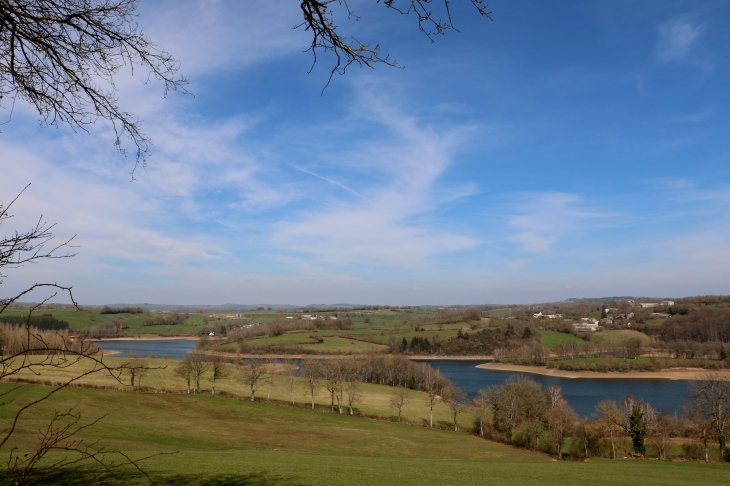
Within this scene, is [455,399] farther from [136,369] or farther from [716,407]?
[136,369]

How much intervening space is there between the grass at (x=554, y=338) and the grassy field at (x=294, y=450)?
249 feet

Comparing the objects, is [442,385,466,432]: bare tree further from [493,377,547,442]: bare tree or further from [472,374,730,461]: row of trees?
[493,377,547,442]: bare tree

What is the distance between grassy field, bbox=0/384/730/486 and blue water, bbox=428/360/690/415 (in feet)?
80.5

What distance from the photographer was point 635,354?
279 feet

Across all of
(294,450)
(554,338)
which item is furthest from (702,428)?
(554,338)

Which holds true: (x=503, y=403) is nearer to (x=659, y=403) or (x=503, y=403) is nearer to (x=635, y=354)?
(x=659, y=403)

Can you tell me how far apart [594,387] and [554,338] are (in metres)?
48.3

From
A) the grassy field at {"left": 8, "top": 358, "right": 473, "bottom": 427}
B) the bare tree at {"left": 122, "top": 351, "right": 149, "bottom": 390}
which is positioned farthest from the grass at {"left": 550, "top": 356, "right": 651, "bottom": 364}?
the bare tree at {"left": 122, "top": 351, "right": 149, "bottom": 390}

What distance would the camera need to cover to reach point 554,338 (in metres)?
106

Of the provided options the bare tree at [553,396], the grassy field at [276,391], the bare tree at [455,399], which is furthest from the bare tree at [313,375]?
the bare tree at [553,396]

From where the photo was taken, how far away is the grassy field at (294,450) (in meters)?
10.7

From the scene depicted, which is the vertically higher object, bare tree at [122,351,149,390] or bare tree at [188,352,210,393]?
bare tree at [122,351,149,390]

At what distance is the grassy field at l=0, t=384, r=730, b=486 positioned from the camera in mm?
10734

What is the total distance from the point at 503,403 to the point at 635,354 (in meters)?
65.9
